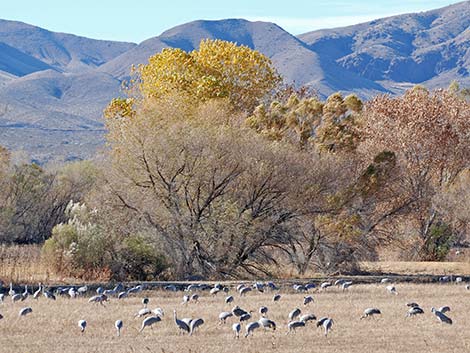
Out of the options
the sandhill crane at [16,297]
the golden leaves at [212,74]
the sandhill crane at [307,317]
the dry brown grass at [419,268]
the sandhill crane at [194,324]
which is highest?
the golden leaves at [212,74]

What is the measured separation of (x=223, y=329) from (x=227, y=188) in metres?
17.8

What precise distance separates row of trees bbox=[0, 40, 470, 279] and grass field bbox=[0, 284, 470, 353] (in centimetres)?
1044

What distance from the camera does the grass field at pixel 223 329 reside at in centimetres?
1542

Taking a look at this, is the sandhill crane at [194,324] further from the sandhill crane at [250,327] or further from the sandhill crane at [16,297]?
the sandhill crane at [16,297]

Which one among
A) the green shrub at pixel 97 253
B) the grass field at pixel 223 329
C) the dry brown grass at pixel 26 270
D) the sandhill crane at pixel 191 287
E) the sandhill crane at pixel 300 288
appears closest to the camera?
the grass field at pixel 223 329

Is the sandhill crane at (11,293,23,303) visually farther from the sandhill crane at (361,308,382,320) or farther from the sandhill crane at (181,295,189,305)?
the sandhill crane at (361,308,382,320)

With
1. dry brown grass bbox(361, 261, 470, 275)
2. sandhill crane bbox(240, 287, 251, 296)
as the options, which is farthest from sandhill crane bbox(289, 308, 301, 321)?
dry brown grass bbox(361, 261, 470, 275)

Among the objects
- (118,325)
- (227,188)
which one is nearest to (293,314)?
(118,325)

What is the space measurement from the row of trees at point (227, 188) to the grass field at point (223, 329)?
34.3 ft

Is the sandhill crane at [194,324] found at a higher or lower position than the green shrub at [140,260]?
higher

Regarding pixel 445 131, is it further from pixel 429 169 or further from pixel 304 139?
pixel 304 139

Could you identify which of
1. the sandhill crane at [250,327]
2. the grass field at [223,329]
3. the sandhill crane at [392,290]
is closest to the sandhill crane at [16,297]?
the grass field at [223,329]

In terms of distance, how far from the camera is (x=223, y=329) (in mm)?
17297

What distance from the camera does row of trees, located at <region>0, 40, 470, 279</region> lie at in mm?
33594
